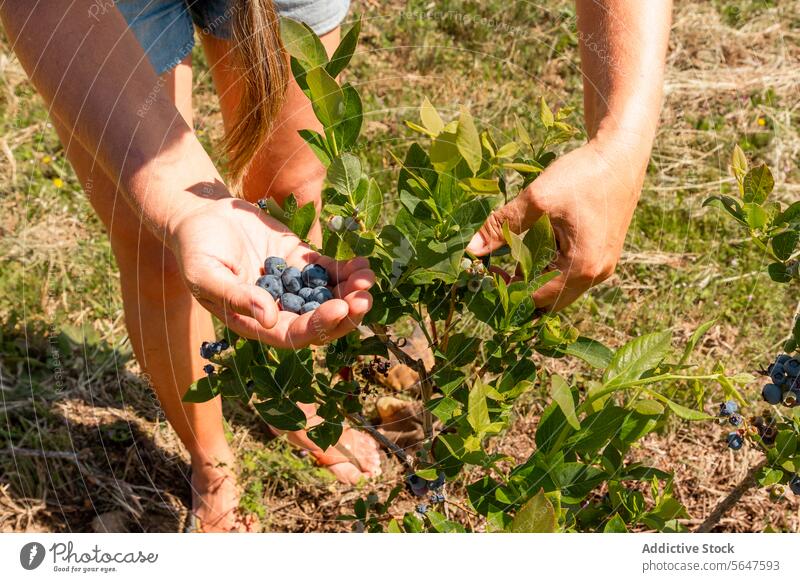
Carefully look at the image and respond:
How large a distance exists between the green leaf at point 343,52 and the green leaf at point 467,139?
7.9 inches

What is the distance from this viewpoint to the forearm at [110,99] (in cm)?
122

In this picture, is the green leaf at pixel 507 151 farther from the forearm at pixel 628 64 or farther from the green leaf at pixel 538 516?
the green leaf at pixel 538 516

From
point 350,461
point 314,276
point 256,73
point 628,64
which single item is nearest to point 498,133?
point 350,461

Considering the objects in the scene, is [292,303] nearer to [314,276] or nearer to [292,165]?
[314,276]

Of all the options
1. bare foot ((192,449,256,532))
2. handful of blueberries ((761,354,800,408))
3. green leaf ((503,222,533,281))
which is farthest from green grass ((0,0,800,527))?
green leaf ((503,222,533,281))

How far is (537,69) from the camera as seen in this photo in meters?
3.04

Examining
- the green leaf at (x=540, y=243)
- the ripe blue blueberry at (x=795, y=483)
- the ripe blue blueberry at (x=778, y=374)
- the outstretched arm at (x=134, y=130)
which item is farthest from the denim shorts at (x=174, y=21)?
→ the ripe blue blueberry at (x=795, y=483)

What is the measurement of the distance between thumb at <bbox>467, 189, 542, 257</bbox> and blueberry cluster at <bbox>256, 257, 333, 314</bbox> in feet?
0.70

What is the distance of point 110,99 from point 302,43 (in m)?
0.36

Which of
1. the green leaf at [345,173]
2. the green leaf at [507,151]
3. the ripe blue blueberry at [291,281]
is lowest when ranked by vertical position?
the ripe blue blueberry at [291,281]

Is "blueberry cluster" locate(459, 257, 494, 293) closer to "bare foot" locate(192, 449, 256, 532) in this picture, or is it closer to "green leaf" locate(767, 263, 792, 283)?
"green leaf" locate(767, 263, 792, 283)

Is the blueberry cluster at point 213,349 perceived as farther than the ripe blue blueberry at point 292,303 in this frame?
Yes
